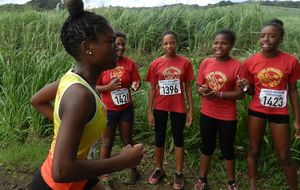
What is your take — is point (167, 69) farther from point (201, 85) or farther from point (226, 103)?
point (226, 103)

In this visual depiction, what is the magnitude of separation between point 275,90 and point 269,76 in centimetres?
14

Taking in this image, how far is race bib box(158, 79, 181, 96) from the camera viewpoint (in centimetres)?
432

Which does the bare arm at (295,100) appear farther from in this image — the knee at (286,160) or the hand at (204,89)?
the hand at (204,89)

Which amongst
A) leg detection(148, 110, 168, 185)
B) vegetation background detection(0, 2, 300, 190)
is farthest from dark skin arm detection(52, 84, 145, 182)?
vegetation background detection(0, 2, 300, 190)

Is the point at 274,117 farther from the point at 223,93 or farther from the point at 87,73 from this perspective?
the point at 87,73

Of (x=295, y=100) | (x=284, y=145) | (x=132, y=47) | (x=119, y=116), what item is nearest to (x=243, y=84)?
(x=295, y=100)

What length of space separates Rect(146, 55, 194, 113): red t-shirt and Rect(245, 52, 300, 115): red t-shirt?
0.78 metres

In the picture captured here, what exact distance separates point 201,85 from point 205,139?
0.56 metres

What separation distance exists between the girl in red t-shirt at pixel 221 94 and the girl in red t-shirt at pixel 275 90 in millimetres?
177

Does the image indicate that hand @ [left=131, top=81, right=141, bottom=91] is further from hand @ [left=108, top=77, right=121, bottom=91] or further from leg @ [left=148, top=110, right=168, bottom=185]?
leg @ [left=148, top=110, right=168, bottom=185]

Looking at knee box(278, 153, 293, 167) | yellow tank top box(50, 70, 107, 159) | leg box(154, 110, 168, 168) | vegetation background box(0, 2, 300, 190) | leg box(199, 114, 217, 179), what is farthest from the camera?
vegetation background box(0, 2, 300, 190)

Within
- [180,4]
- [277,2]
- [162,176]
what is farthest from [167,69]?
[277,2]

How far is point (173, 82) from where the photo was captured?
4.31 metres

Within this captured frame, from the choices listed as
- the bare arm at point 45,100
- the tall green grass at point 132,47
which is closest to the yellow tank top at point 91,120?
the bare arm at point 45,100
